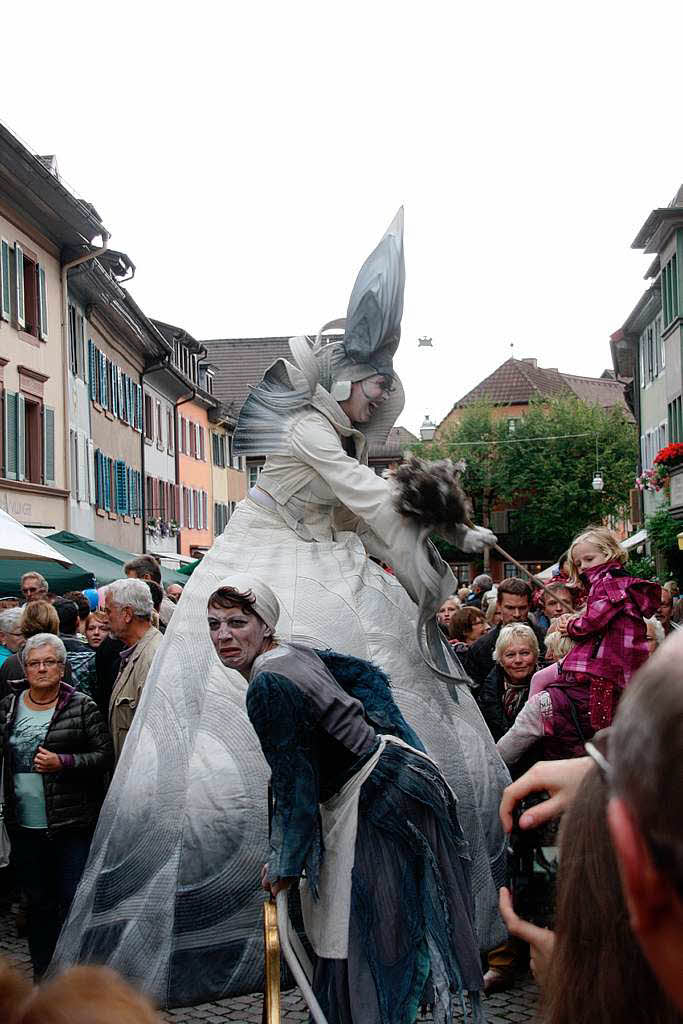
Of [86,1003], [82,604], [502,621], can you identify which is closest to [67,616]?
[82,604]

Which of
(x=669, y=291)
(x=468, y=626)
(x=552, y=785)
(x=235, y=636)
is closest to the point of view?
(x=552, y=785)

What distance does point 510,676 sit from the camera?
22.6 ft

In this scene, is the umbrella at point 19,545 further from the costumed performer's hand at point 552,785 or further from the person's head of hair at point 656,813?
the person's head of hair at point 656,813

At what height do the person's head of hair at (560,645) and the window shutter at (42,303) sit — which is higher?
the window shutter at (42,303)

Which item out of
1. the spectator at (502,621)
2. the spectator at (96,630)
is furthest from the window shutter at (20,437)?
the spectator at (502,621)

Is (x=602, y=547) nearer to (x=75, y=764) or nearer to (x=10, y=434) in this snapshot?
(x=75, y=764)

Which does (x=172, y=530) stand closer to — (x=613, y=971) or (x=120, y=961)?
(x=120, y=961)

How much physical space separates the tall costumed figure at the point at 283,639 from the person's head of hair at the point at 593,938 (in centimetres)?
339

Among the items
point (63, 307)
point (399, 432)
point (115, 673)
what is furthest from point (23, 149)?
point (399, 432)

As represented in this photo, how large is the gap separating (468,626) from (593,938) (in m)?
7.48

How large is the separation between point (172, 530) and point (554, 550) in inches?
796

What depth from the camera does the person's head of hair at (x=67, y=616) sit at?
8.49 meters

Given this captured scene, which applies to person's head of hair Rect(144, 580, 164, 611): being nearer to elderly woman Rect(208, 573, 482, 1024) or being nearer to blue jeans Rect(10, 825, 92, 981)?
blue jeans Rect(10, 825, 92, 981)

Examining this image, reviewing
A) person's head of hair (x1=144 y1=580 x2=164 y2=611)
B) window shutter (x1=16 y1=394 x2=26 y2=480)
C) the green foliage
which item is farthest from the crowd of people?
the green foliage
